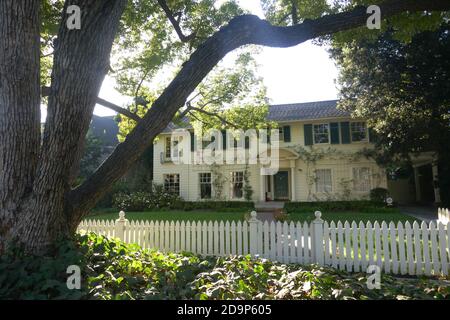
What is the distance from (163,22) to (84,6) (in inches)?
275

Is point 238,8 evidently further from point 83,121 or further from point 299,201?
point 299,201

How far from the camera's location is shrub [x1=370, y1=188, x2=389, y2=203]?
18108 mm

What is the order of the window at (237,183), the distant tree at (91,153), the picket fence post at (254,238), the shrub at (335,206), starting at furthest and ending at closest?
the distant tree at (91,153), the window at (237,183), the shrub at (335,206), the picket fence post at (254,238)

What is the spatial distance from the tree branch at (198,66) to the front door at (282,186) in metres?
17.3

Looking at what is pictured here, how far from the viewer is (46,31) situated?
8359mm

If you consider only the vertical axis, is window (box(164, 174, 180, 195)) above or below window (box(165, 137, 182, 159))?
below

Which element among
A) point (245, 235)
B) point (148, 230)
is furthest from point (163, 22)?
point (245, 235)

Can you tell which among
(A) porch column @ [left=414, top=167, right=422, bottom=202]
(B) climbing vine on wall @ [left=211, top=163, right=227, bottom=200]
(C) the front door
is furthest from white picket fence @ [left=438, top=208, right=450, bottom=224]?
(A) porch column @ [left=414, top=167, right=422, bottom=202]

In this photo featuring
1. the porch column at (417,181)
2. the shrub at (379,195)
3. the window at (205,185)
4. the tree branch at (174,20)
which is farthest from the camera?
the window at (205,185)

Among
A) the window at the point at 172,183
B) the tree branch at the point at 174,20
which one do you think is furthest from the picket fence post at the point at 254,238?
the window at the point at 172,183

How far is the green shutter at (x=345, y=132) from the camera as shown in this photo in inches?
792

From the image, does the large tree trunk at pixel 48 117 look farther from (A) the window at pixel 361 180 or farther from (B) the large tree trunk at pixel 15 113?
(A) the window at pixel 361 180

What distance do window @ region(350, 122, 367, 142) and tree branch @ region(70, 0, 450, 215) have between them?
16.2 meters

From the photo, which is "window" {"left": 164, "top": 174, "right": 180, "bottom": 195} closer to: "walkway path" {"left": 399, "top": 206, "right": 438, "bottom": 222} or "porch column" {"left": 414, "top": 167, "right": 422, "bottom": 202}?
"walkway path" {"left": 399, "top": 206, "right": 438, "bottom": 222}
